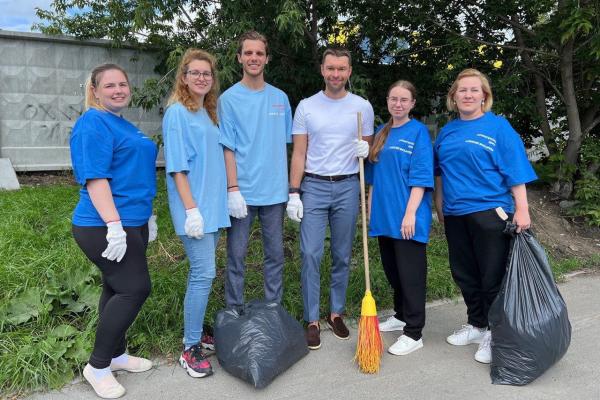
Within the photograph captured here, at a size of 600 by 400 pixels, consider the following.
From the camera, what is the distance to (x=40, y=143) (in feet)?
26.9

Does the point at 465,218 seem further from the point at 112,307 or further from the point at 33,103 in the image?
the point at 33,103

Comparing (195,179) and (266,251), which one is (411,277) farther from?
(195,179)

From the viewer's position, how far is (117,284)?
2709 millimetres

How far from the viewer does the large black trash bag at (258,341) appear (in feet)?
9.50

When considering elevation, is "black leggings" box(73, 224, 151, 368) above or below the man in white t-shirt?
below

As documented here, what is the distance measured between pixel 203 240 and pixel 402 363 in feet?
4.90

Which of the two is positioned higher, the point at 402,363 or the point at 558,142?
the point at 558,142

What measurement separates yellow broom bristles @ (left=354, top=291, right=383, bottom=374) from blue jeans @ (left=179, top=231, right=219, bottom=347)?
100cm

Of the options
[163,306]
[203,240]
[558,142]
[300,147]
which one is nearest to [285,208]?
[300,147]

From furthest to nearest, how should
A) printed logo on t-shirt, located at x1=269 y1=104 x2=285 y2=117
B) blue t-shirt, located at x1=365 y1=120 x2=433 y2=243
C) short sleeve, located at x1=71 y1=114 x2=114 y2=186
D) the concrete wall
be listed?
1. the concrete wall
2. printed logo on t-shirt, located at x1=269 y1=104 x2=285 y2=117
3. blue t-shirt, located at x1=365 y1=120 x2=433 y2=243
4. short sleeve, located at x1=71 y1=114 x2=114 y2=186

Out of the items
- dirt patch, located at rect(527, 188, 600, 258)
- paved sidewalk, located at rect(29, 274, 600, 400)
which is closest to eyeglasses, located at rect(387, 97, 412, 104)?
paved sidewalk, located at rect(29, 274, 600, 400)

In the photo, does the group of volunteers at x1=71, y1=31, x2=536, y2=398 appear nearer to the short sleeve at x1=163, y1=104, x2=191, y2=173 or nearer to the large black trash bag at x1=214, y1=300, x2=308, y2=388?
the short sleeve at x1=163, y1=104, x2=191, y2=173

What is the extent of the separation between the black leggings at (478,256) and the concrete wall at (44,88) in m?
6.85

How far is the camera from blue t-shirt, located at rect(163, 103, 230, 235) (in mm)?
2826
